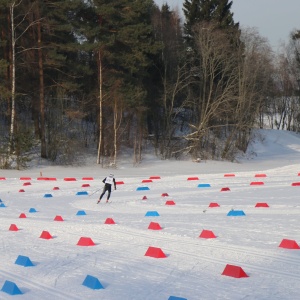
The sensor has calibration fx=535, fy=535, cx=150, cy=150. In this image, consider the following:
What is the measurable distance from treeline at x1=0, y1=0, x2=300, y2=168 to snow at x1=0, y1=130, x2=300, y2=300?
13.1m

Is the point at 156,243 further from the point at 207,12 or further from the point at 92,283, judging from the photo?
the point at 207,12

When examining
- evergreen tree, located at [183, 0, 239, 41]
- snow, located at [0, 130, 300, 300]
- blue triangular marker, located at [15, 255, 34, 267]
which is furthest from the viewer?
evergreen tree, located at [183, 0, 239, 41]

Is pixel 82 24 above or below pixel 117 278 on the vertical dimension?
above

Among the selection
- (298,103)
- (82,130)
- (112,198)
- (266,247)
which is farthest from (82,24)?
(298,103)

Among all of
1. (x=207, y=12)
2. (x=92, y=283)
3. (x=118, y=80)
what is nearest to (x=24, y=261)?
(x=92, y=283)

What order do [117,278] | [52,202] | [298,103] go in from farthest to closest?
1. [298,103]
2. [52,202]
3. [117,278]

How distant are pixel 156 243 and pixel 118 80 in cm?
2665

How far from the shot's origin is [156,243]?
10.7 m

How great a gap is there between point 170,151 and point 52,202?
24056 millimetres

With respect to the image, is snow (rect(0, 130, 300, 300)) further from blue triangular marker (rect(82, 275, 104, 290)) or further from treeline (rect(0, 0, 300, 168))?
treeline (rect(0, 0, 300, 168))

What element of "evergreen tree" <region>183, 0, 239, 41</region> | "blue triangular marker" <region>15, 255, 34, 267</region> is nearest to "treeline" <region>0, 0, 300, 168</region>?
"evergreen tree" <region>183, 0, 239, 41</region>

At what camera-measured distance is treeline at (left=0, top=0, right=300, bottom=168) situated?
33.8 meters

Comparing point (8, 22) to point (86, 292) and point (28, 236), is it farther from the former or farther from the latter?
point (86, 292)

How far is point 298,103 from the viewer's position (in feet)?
224
